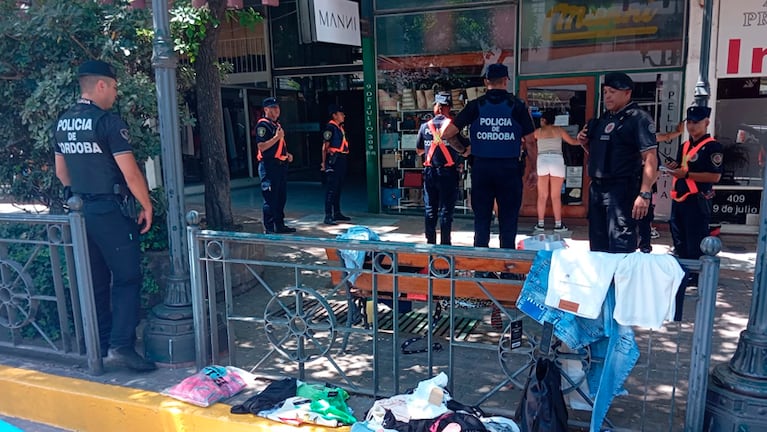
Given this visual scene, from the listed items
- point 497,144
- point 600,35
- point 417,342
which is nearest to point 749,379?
point 417,342

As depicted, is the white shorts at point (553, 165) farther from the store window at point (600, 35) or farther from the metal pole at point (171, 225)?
the metal pole at point (171, 225)

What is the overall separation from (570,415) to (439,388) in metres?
0.87

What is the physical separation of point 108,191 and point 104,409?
1502 millimetres

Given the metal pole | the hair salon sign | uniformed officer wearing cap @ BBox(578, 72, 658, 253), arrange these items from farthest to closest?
the hair salon sign < uniformed officer wearing cap @ BBox(578, 72, 658, 253) < the metal pole

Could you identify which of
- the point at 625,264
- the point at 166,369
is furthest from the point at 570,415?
the point at 166,369

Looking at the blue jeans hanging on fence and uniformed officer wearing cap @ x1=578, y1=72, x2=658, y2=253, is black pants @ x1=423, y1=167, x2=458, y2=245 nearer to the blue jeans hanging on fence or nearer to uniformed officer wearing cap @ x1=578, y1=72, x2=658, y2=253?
uniformed officer wearing cap @ x1=578, y1=72, x2=658, y2=253

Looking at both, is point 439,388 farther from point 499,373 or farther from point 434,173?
point 434,173

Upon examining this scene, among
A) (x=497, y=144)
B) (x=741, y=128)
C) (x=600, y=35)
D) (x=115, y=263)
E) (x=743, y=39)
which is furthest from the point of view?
(x=600, y=35)

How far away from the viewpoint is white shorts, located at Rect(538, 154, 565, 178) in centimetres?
840

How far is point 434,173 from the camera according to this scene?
6.79 m

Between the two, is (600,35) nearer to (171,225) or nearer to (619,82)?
(619,82)

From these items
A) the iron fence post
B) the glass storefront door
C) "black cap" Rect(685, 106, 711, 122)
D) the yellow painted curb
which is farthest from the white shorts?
the iron fence post

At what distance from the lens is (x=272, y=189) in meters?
8.21

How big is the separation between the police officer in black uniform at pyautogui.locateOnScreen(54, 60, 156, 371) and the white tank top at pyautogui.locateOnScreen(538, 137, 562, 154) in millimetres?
5932
